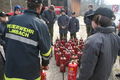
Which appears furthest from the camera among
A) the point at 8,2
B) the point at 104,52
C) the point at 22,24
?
the point at 8,2

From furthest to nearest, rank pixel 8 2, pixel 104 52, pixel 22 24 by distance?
pixel 8 2 < pixel 22 24 < pixel 104 52

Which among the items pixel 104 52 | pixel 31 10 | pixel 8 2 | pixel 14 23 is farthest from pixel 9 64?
pixel 8 2

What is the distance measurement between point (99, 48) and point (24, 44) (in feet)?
3.25

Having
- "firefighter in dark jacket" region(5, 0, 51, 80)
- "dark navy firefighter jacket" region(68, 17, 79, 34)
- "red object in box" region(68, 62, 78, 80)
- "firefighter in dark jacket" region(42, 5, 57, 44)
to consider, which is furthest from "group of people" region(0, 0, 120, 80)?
"dark navy firefighter jacket" region(68, 17, 79, 34)

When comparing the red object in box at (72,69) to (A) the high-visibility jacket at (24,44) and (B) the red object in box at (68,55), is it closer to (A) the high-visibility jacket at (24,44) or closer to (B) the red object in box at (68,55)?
(B) the red object in box at (68,55)

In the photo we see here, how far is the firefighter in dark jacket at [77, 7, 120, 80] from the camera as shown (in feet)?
6.73

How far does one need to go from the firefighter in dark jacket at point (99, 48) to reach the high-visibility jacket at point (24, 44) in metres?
0.64

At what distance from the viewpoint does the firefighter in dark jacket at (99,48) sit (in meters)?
2.05

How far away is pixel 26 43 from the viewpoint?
2.22m

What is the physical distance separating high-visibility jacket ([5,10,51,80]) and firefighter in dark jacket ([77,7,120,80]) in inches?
25.3

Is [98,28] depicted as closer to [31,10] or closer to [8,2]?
[31,10]

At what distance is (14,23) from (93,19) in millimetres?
1089

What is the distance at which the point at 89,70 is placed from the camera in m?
2.11

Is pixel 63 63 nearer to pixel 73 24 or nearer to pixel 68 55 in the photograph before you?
pixel 68 55
